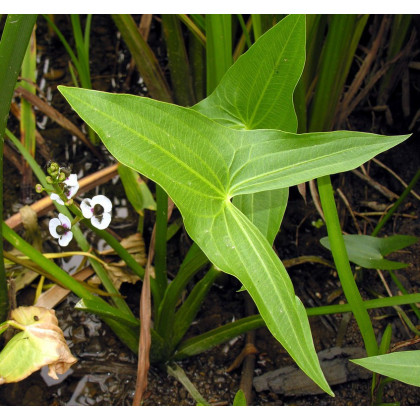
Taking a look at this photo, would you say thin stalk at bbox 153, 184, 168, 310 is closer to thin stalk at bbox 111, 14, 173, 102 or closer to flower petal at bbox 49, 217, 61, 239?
flower petal at bbox 49, 217, 61, 239

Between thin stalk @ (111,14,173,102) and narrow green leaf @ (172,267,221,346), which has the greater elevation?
thin stalk @ (111,14,173,102)

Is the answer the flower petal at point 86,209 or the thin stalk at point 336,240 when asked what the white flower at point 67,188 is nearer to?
the flower petal at point 86,209

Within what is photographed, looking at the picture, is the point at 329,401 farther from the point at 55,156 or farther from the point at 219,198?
the point at 55,156

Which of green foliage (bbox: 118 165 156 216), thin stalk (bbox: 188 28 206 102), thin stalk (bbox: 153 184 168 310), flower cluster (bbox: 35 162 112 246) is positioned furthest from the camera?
thin stalk (bbox: 188 28 206 102)

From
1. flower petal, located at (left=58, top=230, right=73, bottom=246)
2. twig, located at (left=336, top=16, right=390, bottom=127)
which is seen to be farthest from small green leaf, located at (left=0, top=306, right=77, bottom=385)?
twig, located at (left=336, top=16, right=390, bottom=127)

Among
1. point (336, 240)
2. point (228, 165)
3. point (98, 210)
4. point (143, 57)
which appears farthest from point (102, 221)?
point (143, 57)

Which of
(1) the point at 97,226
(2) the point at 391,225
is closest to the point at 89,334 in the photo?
(1) the point at 97,226

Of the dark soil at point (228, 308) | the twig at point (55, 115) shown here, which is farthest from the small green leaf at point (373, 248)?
the twig at point (55, 115)
